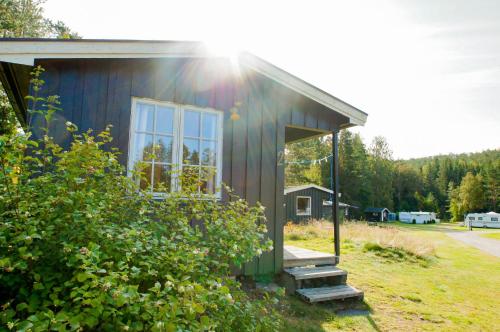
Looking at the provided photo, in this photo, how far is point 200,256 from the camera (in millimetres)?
1812

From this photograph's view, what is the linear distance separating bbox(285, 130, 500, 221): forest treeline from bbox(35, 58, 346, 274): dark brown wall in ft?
69.0

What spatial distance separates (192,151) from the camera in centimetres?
462

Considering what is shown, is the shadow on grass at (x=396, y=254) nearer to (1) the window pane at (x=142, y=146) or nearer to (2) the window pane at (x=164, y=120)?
(2) the window pane at (x=164, y=120)

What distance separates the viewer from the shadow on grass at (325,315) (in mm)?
3766

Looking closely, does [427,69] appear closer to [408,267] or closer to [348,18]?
[348,18]

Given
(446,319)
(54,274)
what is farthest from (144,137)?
(446,319)

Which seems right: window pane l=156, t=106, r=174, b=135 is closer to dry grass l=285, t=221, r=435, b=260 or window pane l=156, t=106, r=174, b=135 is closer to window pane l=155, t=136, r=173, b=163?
window pane l=155, t=136, r=173, b=163

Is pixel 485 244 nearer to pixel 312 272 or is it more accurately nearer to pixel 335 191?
pixel 335 191

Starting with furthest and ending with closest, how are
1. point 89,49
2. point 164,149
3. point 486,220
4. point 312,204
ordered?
point 486,220 < point 312,204 < point 164,149 < point 89,49

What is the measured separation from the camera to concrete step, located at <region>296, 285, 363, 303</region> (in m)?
4.47

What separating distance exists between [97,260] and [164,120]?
323cm

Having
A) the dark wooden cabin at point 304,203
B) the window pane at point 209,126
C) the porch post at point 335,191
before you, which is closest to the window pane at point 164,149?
the window pane at point 209,126

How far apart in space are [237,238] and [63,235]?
1.12m

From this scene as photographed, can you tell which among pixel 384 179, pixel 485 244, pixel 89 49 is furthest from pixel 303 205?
pixel 384 179
